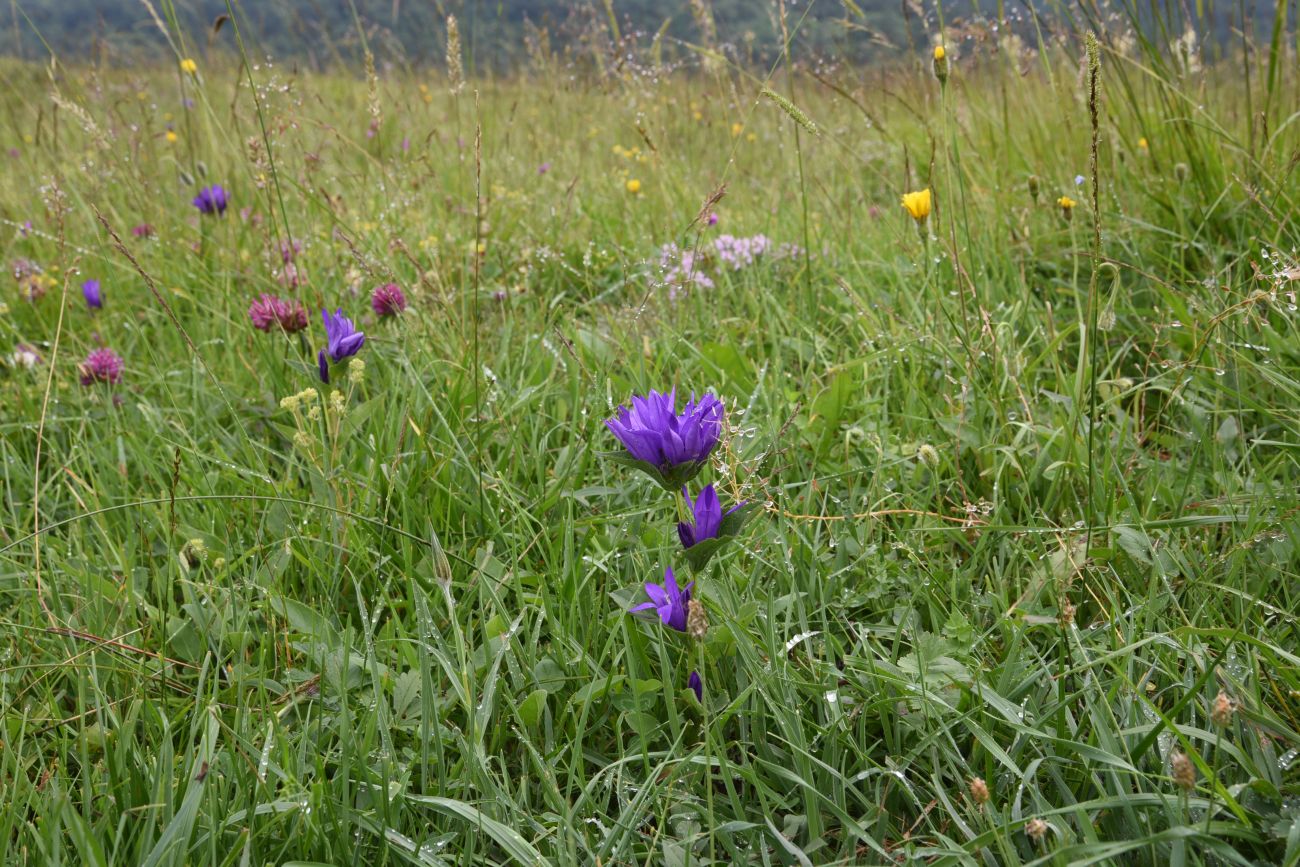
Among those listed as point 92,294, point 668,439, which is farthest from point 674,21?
point 668,439

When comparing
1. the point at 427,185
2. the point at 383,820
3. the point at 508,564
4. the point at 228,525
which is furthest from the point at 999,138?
the point at 383,820

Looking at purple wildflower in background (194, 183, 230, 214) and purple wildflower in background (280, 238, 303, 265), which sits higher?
purple wildflower in background (194, 183, 230, 214)

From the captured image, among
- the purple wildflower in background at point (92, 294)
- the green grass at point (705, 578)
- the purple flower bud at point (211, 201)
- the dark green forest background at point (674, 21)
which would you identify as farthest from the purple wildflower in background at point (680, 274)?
the purple wildflower in background at point (92, 294)

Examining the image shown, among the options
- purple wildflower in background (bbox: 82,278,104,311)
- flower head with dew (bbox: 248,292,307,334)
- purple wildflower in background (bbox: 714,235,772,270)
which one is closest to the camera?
flower head with dew (bbox: 248,292,307,334)

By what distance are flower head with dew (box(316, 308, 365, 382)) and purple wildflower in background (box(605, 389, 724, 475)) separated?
706 millimetres

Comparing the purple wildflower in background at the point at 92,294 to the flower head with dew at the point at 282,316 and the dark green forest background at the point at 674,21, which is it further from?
the flower head with dew at the point at 282,316

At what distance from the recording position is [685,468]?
3.31 feet

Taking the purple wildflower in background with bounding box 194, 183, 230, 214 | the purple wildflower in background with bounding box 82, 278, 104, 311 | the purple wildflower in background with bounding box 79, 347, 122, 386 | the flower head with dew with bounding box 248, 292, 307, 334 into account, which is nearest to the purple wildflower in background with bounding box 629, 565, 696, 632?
the flower head with dew with bounding box 248, 292, 307, 334

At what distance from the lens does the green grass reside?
996 millimetres

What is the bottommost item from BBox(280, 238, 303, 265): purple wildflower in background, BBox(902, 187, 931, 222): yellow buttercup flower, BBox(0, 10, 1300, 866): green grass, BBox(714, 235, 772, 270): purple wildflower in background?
BBox(0, 10, 1300, 866): green grass

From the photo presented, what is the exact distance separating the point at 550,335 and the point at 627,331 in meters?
0.21

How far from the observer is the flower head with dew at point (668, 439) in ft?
3.24

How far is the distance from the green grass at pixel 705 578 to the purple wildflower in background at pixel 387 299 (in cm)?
8

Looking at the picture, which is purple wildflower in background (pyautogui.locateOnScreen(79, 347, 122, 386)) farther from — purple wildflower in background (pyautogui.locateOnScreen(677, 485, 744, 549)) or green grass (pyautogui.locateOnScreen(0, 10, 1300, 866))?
purple wildflower in background (pyautogui.locateOnScreen(677, 485, 744, 549))
